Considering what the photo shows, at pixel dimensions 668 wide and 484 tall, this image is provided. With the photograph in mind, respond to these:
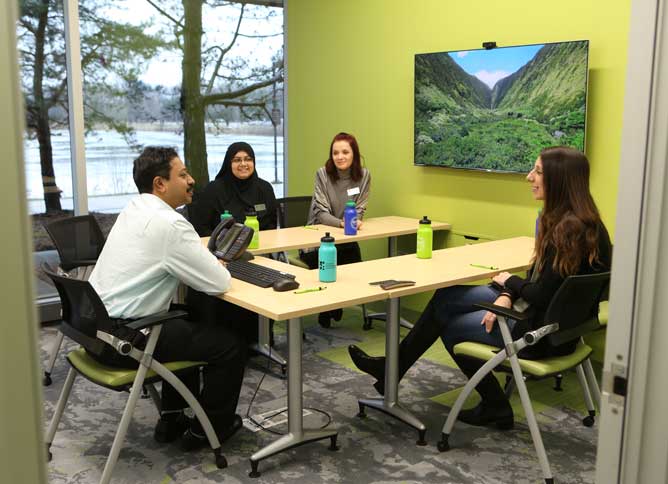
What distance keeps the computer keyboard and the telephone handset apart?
2.4 inches

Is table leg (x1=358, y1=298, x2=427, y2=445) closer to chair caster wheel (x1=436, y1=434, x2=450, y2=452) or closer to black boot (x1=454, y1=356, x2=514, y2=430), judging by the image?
chair caster wheel (x1=436, y1=434, x2=450, y2=452)

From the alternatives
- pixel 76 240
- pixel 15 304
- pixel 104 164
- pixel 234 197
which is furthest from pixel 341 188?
pixel 15 304

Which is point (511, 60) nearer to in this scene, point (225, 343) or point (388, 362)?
point (388, 362)

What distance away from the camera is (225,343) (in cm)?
303

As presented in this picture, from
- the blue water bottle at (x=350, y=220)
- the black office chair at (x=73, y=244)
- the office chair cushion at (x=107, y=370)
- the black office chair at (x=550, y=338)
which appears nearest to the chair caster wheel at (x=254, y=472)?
the office chair cushion at (x=107, y=370)

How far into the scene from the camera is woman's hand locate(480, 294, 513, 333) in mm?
3064

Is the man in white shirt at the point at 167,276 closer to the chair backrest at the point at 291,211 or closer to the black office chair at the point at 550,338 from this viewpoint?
the black office chair at the point at 550,338

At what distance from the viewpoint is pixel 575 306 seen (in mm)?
2832

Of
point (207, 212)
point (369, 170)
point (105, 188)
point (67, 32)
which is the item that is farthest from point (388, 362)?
point (67, 32)

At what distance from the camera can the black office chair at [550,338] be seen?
2773 mm

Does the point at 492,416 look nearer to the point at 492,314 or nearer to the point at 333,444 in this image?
the point at 492,314

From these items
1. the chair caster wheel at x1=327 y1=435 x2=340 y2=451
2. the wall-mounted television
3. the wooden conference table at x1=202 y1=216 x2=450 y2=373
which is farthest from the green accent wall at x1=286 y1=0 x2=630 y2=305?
the chair caster wheel at x1=327 y1=435 x2=340 y2=451

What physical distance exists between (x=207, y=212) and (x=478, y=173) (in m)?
1.82

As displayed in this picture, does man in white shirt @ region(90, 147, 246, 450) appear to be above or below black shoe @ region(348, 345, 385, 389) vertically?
above
